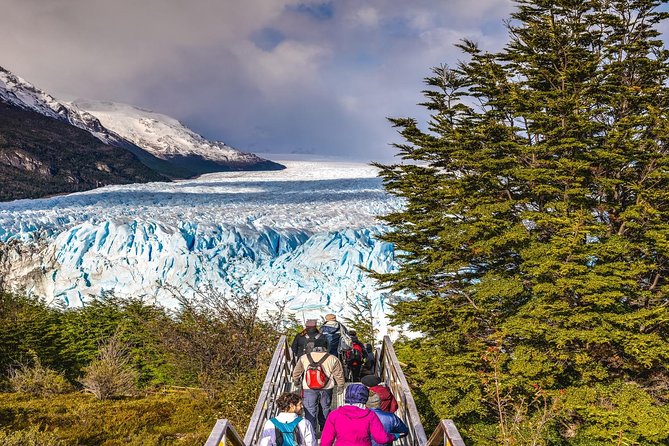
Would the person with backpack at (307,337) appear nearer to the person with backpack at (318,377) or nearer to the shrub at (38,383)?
the person with backpack at (318,377)

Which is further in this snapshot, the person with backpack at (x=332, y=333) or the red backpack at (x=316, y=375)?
the person with backpack at (x=332, y=333)

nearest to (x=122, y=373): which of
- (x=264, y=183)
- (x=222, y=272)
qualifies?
(x=222, y=272)

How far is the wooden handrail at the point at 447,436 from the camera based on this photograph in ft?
11.4

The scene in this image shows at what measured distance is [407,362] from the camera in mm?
15570

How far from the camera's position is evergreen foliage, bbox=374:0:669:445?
36.6ft

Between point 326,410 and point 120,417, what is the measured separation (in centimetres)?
784

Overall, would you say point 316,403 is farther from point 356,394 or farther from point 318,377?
point 356,394

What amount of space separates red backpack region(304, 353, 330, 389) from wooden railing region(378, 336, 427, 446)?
0.85 m

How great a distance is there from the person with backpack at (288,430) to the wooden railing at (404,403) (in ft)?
3.02

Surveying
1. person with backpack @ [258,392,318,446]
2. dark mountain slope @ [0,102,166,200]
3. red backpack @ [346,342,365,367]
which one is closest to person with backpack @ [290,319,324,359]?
red backpack @ [346,342,365,367]

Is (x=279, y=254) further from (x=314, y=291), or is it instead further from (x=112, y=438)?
(x=112, y=438)

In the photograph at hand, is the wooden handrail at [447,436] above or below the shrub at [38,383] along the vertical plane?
above

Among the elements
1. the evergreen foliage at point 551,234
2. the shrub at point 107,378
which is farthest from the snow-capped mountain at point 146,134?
the evergreen foliage at point 551,234

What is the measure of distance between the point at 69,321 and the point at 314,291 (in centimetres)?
809
